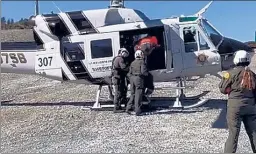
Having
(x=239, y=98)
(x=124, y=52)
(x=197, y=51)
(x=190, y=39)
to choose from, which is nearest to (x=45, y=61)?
(x=124, y=52)

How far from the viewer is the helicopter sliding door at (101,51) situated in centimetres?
1280

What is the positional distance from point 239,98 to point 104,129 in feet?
13.1

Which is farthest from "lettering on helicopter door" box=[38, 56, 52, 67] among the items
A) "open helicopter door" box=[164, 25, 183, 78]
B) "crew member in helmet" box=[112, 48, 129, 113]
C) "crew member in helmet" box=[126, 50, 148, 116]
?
"open helicopter door" box=[164, 25, 183, 78]

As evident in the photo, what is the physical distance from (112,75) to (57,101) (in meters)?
3.51

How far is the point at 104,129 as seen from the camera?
10414 mm

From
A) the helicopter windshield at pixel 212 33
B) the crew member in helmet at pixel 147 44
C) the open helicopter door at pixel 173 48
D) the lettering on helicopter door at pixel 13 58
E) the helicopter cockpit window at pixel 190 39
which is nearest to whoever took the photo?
the crew member in helmet at pixel 147 44

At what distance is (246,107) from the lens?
7.36 m

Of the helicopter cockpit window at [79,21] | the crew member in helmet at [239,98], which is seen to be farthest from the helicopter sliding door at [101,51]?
the crew member in helmet at [239,98]

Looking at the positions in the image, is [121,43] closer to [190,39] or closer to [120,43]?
[120,43]


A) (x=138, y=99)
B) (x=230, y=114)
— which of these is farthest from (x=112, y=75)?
(x=230, y=114)

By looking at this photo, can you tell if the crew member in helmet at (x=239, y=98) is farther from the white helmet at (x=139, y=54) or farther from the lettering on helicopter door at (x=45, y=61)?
the lettering on helicopter door at (x=45, y=61)

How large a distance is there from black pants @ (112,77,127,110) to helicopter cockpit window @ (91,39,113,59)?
2.72 ft

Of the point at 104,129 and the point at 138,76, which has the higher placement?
the point at 138,76

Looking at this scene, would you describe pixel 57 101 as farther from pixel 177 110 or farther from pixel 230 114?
pixel 230 114
